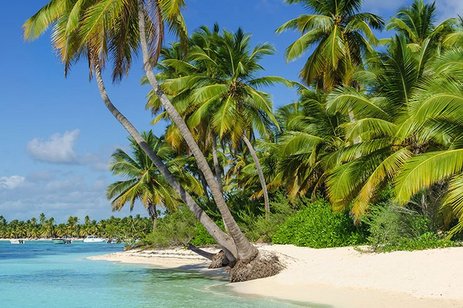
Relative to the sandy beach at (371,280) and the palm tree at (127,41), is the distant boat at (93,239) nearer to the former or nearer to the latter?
the palm tree at (127,41)

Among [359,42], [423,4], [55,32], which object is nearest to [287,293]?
[55,32]

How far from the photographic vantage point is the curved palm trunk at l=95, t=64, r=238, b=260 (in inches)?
685

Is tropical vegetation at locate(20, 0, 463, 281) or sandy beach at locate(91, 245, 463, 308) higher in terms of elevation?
tropical vegetation at locate(20, 0, 463, 281)

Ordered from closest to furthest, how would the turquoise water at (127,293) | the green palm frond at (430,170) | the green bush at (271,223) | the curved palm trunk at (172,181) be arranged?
the green palm frond at (430,170) → the turquoise water at (127,293) → the curved palm trunk at (172,181) → the green bush at (271,223)

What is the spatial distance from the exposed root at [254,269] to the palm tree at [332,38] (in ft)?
38.1

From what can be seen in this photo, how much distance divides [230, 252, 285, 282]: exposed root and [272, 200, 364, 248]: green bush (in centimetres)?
483

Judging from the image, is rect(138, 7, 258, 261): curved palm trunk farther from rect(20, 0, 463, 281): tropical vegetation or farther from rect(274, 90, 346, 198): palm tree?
rect(274, 90, 346, 198): palm tree

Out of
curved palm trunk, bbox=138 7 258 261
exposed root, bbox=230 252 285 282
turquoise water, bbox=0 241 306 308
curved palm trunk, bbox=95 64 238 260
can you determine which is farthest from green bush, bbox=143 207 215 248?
curved palm trunk, bbox=138 7 258 261

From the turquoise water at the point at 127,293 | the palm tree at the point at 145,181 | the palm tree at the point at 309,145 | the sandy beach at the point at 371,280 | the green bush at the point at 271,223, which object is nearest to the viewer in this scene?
the sandy beach at the point at 371,280

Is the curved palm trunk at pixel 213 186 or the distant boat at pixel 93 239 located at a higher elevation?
the curved palm trunk at pixel 213 186

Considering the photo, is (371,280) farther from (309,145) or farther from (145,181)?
(145,181)

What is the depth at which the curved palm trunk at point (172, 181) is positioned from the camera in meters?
17.4

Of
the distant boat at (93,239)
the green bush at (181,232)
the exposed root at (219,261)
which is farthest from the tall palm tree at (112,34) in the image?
the distant boat at (93,239)

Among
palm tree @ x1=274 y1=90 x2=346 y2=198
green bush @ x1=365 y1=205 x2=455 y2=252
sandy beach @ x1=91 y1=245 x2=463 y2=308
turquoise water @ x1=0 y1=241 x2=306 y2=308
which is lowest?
turquoise water @ x1=0 y1=241 x2=306 y2=308
